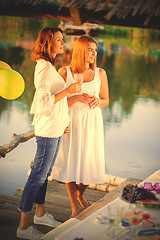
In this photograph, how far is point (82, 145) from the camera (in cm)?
452

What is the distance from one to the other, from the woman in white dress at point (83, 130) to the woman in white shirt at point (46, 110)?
39 centimetres

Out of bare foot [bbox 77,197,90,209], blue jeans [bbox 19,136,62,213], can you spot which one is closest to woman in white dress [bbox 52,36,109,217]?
bare foot [bbox 77,197,90,209]

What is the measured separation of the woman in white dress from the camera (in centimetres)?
446

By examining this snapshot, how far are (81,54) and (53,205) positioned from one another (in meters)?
1.48

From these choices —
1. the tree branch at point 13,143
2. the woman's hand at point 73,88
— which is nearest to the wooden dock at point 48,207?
the tree branch at point 13,143

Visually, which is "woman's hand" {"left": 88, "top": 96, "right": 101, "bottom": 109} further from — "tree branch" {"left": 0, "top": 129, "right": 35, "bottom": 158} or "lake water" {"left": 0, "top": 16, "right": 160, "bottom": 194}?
"lake water" {"left": 0, "top": 16, "right": 160, "bottom": 194}

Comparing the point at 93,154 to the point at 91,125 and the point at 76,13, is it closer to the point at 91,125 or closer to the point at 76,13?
the point at 91,125

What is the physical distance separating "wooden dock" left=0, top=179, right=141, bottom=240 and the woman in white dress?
0.24 m

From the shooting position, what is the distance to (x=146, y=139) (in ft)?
33.3

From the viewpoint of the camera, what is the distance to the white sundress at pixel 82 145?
4465 mm

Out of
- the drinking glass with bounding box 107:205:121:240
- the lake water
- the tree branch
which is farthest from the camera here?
the lake water

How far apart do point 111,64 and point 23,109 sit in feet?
41.0

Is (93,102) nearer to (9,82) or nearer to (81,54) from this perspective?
(81,54)

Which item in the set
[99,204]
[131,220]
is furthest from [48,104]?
[131,220]
